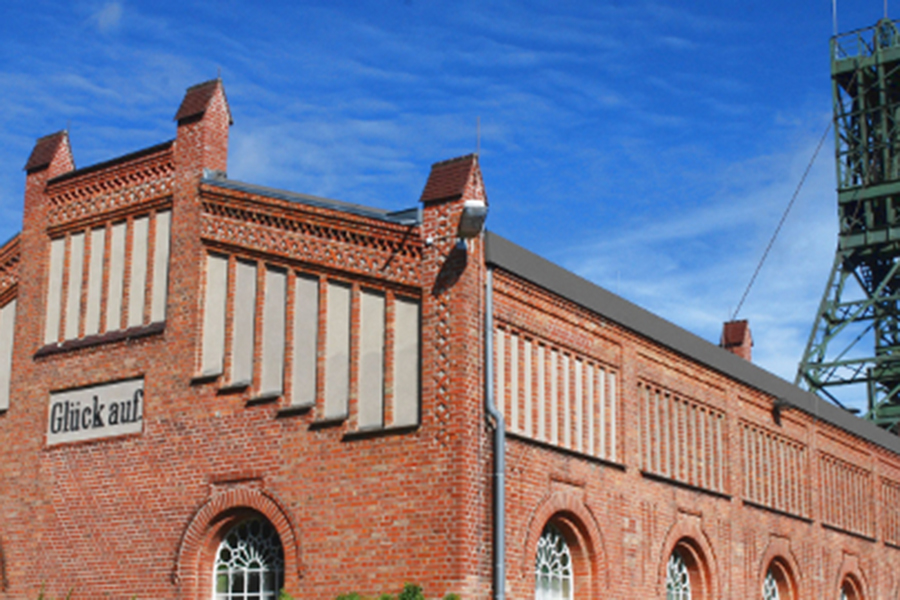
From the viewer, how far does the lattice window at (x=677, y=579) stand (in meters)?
22.6

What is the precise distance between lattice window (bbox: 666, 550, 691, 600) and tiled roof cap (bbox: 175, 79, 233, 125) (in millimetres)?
11701

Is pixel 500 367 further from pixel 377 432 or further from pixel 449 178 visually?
pixel 449 178

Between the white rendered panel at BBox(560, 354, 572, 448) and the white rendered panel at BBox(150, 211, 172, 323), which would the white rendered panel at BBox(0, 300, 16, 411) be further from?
the white rendered panel at BBox(560, 354, 572, 448)

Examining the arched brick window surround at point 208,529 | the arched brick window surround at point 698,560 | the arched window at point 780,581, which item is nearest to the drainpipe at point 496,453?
the arched brick window surround at point 208,529

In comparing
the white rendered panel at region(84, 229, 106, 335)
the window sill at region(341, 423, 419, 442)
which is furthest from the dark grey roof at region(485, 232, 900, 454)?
the white rendered panel at region(84, 229, 106, 335)

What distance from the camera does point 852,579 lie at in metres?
30.2

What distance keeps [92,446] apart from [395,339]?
6.09m

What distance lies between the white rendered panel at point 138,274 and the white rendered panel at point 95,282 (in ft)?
2.27

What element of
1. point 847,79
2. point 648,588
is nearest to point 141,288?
point 648,588

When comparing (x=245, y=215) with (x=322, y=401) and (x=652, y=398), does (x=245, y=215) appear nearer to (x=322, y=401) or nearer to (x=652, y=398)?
(x=322, y=401)

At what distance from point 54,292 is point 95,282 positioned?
3.28 feet

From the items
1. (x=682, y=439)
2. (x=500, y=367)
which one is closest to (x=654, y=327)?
(x=682, y=439)

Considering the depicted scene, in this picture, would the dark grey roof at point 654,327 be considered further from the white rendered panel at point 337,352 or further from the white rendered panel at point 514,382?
the white rendered panel at point 337,352

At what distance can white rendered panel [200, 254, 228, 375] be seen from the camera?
19.2m
